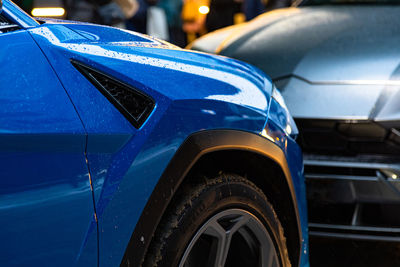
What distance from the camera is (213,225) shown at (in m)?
2.23

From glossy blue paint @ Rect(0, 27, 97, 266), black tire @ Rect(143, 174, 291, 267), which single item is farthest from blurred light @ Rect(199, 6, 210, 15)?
glossy blue paint @ Rect(0, 27, 97, 266)

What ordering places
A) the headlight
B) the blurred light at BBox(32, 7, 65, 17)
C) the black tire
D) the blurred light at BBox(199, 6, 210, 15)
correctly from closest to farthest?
the black tire < the blurred light at BBox(32, 7, 65, 17) < the headlight < the blurred light at BBox(199, 6, 210, 15)

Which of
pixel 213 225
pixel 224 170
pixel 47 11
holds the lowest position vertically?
pixel 213 225

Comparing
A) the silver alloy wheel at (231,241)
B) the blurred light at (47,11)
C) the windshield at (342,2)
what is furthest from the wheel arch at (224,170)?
the windshield at (342,2)

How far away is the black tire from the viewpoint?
204cm

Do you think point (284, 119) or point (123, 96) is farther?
point (284, 119)

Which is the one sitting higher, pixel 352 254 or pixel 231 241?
pixel 231 241

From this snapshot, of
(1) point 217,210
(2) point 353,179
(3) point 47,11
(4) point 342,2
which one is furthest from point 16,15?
(4) point 342,2

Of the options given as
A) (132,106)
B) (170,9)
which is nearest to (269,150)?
(132,106)

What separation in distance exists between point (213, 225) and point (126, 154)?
0.52 meters

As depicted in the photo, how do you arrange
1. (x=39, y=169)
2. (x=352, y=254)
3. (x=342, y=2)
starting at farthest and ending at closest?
1. (x=342, y=2)
2. (x=352, y=254)
3. (x=39, y=169)

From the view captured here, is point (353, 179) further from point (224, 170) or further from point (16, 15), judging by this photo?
point (16, 15)

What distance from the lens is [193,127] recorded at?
209 cm

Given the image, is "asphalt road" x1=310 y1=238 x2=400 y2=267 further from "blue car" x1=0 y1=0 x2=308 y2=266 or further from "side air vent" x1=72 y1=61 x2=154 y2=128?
"side air vent" x1=72 y1=61 x2=154 y2=128
